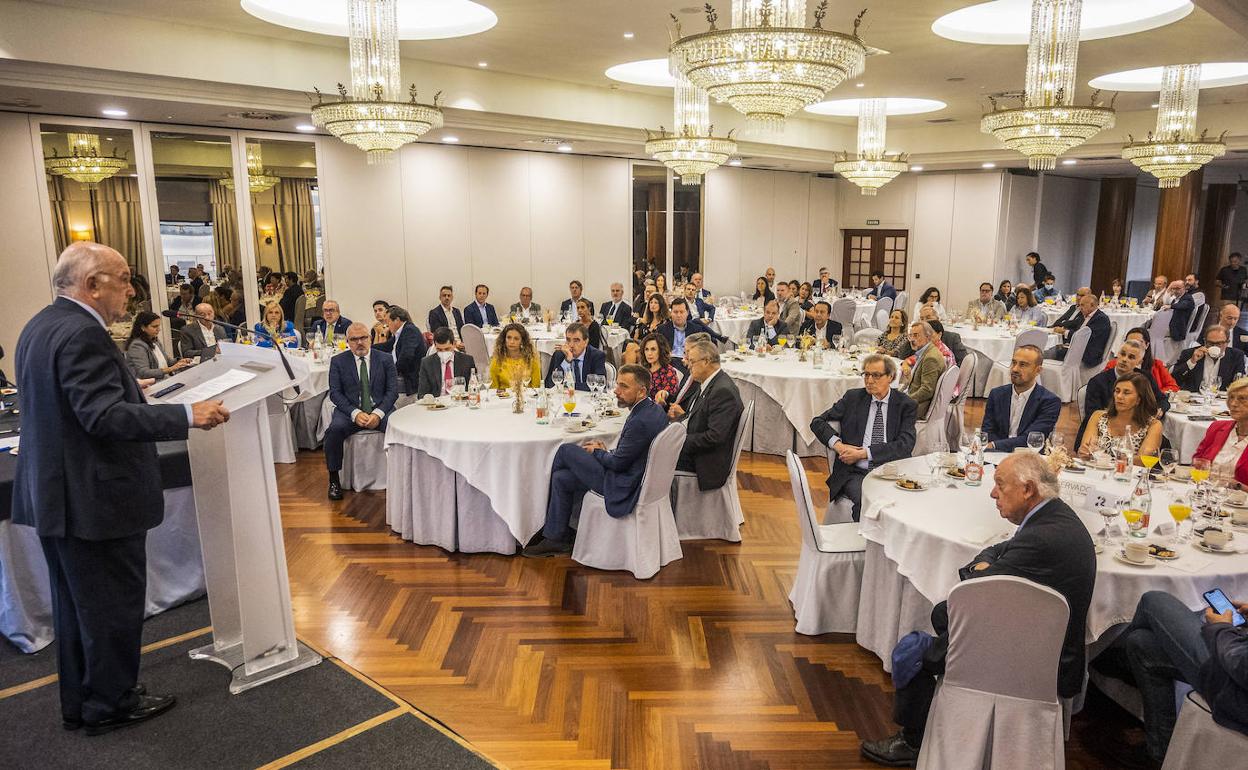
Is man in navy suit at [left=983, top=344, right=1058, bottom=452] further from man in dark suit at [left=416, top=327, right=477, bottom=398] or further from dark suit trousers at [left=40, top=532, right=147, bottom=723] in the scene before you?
dark suit trousers at [left=40, top=532, right=147, bottom=723]

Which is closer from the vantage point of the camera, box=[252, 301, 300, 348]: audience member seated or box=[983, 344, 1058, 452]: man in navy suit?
box=[983, 344, 1058, 452]: man in navy suit

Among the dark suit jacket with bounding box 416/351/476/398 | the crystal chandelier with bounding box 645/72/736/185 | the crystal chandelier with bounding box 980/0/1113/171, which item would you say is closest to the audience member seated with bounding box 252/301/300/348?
the dark suit jacket with bounding box 416/351/476/398

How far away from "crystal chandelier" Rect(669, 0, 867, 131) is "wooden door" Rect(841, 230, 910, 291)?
49.5ft

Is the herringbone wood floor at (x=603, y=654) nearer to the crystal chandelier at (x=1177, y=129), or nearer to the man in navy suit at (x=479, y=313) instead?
the man in navy suit at (x=479, y=313)

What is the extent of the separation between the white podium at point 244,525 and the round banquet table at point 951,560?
282cm

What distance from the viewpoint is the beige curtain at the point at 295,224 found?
1097 centimetres

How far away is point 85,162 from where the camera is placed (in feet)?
30.6

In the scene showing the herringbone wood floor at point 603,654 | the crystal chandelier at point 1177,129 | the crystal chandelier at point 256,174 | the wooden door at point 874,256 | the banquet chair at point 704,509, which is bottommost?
the herringbone wood floor at point 603,654

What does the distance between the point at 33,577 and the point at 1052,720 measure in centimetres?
481

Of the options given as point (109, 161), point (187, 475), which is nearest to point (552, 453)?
point (187, 475)

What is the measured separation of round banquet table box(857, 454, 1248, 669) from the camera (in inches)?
132

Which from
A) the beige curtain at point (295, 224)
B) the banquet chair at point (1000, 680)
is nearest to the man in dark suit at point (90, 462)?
the banquet chair at point (1000, 680)

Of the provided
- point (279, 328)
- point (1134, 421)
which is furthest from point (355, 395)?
point (1134, 421)

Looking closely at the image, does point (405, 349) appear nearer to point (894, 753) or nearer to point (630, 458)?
point (630, 458)
